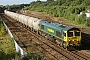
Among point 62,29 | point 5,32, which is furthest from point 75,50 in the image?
point 5,32

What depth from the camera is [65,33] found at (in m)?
25.5

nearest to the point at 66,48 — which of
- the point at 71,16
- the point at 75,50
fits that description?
the point at 75,50

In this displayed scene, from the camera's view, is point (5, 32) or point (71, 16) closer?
point (5, 32)

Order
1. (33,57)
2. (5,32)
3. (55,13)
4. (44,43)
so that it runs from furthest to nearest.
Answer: (55,13) → (5,32) → (44,43) → (33,57)

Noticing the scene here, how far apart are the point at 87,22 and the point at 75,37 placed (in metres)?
23.0

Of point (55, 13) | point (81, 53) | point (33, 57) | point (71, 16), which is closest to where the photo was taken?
point (33, 57)

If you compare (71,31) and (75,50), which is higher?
(71,31)

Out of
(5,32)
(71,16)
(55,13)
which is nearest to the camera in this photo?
(5,32)

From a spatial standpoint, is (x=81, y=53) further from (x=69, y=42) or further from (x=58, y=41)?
(x=58, y=41)

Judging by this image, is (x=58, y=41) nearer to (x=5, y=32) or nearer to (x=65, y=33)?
(x=65, y=33)

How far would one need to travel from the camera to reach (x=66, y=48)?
1038 inches

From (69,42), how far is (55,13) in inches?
2123

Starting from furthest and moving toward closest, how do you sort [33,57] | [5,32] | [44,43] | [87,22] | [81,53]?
[87,22] < [5,32] < [44,43] < [81,53] < [33,57]

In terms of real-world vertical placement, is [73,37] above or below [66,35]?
below
